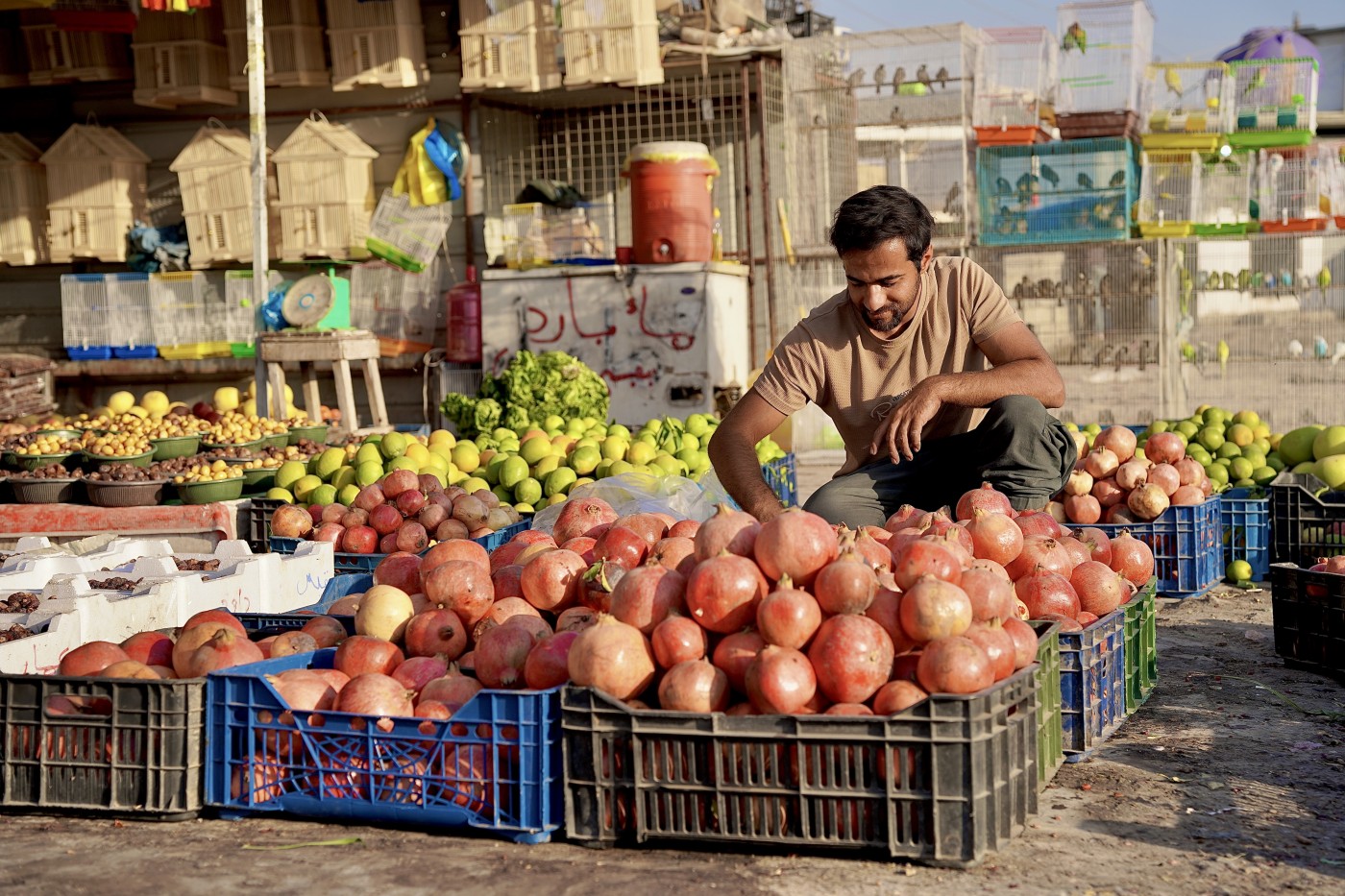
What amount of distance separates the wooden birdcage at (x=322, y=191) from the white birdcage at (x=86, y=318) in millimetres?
1893

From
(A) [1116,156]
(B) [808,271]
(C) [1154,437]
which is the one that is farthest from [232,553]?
(A) [1116,156]

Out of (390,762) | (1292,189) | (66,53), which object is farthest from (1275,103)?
(390,762)

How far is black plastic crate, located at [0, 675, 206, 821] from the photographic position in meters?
3.29

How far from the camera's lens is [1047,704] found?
3389mm

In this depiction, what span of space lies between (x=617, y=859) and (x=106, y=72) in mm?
12062

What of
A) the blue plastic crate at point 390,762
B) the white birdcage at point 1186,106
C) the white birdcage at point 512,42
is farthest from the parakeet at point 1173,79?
the blue plastic crate at point 390,762

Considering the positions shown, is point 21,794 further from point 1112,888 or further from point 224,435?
point 224,435

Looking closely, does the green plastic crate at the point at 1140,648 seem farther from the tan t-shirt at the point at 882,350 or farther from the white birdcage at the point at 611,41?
the white birdcage at the point at 611,41

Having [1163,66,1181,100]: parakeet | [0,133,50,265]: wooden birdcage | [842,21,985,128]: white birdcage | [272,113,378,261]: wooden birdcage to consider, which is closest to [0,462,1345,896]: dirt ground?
[272,113,378,261]: wooden birdcage

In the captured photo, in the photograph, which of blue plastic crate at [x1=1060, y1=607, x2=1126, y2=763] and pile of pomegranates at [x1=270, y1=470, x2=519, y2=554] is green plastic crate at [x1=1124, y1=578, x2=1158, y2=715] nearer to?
blue plastic crate at [x1=1060, y1=607, x2=1126, y2=763]

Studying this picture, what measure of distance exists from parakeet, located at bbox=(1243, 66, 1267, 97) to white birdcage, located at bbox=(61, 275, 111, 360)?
12.0 m

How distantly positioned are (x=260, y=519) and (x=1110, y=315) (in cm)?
912

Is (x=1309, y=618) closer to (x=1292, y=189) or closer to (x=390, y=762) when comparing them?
(x=390, y=762)

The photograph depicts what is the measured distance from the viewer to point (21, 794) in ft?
11.1
